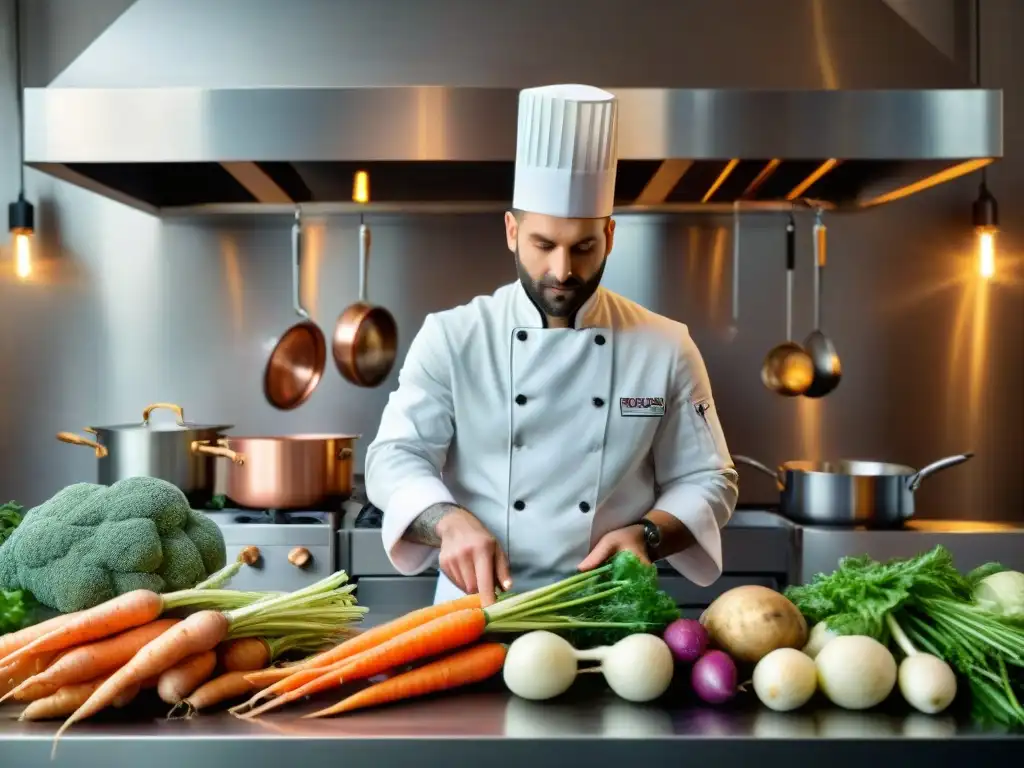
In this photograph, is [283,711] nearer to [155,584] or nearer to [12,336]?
[155,584]

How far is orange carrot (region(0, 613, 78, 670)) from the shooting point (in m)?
1.19

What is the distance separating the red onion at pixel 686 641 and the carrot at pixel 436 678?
0.20 m

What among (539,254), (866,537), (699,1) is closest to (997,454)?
(866,537)

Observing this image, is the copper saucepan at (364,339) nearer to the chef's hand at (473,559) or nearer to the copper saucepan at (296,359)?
the copper saucepan at (296,359)

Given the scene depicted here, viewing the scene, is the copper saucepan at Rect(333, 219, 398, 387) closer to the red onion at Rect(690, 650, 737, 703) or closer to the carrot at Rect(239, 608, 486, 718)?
the carrot at Rect(239, 608, 486, 718)

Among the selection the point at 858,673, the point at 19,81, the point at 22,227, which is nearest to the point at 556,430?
the point at 858,673

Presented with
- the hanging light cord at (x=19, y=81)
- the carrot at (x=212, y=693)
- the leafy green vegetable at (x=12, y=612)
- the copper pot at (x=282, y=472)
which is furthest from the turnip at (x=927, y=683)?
the hanging light cord at (x=19, y=81)

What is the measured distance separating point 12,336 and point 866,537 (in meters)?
2.62

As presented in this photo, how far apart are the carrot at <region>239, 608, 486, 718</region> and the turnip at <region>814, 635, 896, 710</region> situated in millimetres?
407

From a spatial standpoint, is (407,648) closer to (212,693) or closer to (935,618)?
(212,693)

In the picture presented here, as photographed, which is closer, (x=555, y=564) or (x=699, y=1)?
(x=555, y=564)

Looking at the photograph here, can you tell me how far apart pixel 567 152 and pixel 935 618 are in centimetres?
93

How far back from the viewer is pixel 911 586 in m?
1.23

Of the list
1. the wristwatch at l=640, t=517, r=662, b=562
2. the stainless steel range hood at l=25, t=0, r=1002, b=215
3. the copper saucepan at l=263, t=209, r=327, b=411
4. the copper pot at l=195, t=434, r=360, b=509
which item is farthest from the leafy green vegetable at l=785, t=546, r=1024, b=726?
the copper saucepan at l=263, t=209, r=327, b=411
